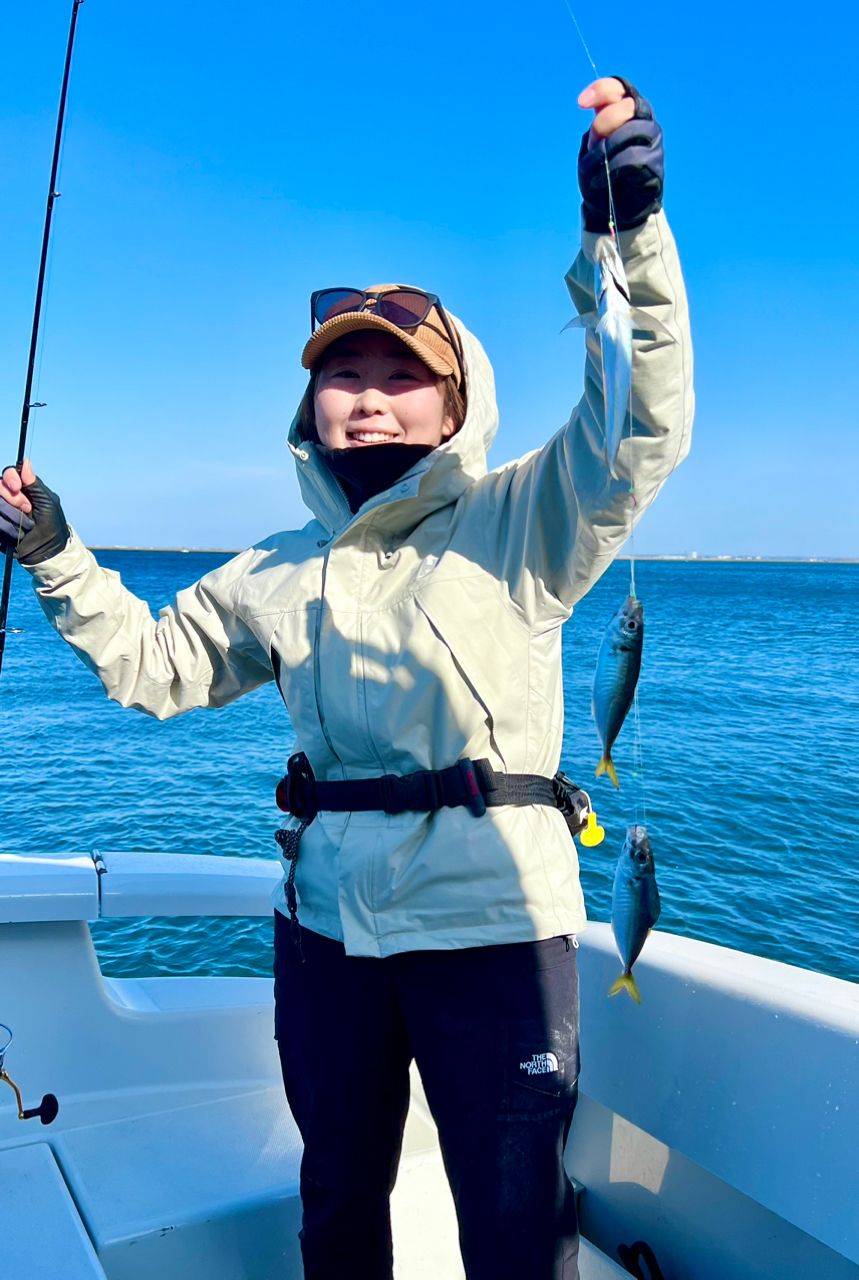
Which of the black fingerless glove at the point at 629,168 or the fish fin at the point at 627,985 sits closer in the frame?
the black fingerless glove at the point at 629,168

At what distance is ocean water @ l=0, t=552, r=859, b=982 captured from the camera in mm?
8914

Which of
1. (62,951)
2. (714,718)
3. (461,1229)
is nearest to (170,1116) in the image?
(62,951)

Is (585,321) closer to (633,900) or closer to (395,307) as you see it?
(395,307)

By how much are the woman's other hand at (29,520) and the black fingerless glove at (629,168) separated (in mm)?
1562

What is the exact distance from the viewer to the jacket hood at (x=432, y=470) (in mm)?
2102

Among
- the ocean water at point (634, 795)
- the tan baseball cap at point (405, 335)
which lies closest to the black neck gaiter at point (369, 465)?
the tan baseball cap at point (405, 335)

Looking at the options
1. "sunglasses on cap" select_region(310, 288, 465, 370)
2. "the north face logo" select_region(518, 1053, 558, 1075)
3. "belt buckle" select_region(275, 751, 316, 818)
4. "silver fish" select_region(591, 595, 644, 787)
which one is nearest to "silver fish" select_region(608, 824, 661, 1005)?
"silver fish" select_region(591, 595, 644, 787)

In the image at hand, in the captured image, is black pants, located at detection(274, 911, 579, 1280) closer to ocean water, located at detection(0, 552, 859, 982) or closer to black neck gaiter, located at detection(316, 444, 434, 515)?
black neck gaiter, located at detection(316, 444, 434, 515)

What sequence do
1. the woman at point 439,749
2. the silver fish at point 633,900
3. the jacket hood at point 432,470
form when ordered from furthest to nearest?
the silver fish at point 633,900
the jacket hood at point 432,470
the woman at point 439,749

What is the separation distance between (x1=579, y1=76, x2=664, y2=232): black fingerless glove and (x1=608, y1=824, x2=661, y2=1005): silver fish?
1.43 meters

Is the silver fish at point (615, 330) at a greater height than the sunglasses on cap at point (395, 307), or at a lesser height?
lesser

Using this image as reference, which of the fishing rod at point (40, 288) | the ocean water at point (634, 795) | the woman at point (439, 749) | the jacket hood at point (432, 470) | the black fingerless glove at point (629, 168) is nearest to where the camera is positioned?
the black fingerless glove at point (629, 168)

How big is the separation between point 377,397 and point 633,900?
55.3 inches

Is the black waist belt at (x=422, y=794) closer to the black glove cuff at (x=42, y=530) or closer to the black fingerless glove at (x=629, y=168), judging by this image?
the black glove cuff at (x=42, y=530)
